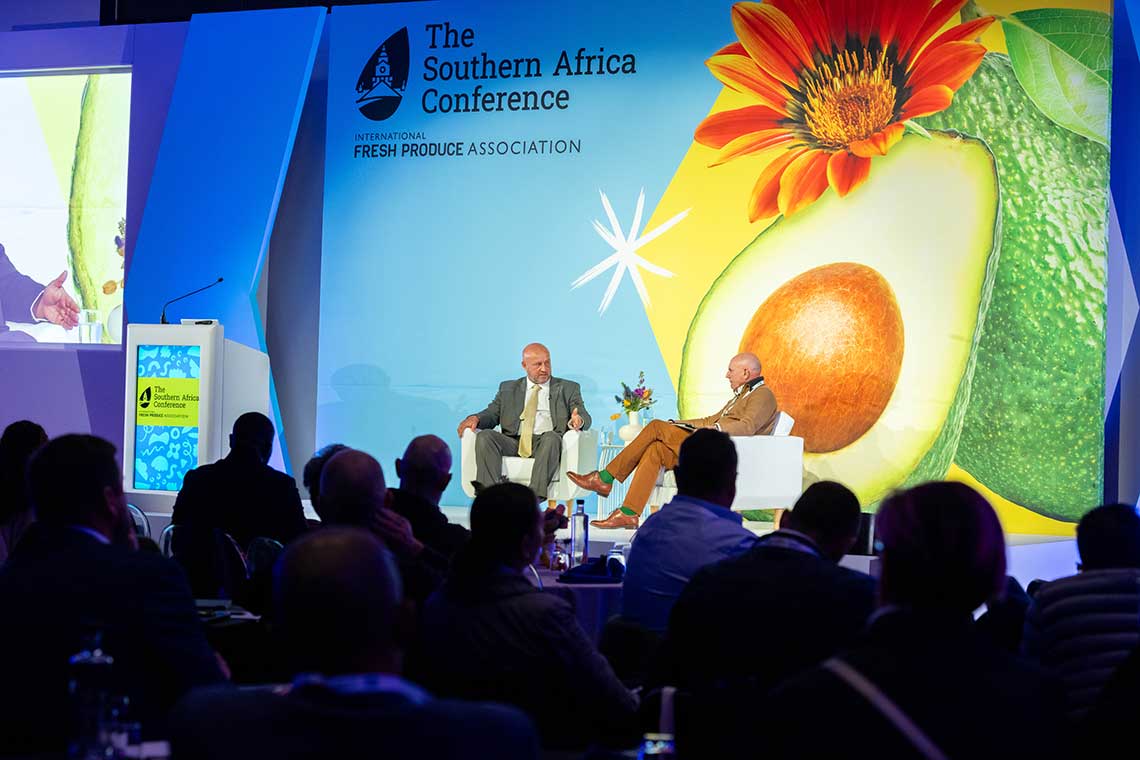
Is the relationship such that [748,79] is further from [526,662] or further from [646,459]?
[526,662]

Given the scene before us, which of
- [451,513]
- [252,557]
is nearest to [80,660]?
[252,557]

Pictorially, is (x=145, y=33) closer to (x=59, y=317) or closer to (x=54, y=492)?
(x=59, y=317)

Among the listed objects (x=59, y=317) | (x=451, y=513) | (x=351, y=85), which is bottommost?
(x=451, y=513)

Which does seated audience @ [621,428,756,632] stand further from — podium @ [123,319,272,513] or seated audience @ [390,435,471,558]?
podium @ [123,319,272,513]

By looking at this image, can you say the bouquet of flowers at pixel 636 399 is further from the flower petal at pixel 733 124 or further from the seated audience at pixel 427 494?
the seated audience at pixel 427 494

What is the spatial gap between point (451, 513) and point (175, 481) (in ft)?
6.08

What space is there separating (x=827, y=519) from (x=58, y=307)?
8508 mm

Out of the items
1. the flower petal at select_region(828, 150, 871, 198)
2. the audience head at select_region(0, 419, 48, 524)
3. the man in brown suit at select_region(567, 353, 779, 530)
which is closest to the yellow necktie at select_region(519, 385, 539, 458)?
the man in brown suit at select_region(567, 353, 779, 530)

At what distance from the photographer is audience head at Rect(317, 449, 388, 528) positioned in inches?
123

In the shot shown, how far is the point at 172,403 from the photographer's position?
8320mm

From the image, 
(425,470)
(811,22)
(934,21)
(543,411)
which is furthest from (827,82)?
(425,470)

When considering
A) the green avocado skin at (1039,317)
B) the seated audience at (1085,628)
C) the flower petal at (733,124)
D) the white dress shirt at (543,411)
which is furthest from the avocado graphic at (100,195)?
the seated audience at (1085,628)

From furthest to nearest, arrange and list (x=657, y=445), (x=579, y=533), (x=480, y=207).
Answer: (x=480, y=207), (x=657, y=445), (x=579, y=533)

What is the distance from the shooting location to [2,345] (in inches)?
399
